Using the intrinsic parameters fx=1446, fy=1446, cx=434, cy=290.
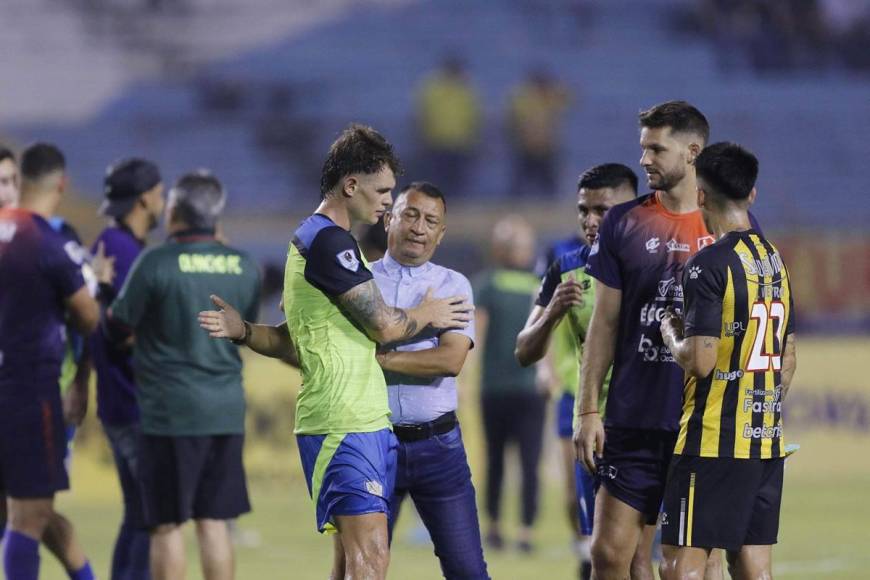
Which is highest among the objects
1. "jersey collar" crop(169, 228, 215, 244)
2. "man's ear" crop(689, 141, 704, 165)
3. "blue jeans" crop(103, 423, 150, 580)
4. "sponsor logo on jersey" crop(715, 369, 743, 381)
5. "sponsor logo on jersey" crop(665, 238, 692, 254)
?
"man's ear" crop(689, 141, 704, 165)

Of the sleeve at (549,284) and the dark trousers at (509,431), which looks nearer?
the sleeve at (549,284)

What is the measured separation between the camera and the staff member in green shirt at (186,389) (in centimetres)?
704

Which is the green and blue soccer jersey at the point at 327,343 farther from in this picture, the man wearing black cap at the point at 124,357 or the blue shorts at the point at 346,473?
the man wearing black cap at the point at 124,357

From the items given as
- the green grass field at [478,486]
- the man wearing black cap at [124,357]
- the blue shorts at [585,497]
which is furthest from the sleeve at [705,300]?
the green grass field at [478,486]

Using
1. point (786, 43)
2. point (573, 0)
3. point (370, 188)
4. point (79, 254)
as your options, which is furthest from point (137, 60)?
point (370, 188)

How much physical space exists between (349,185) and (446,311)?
2.00 feet

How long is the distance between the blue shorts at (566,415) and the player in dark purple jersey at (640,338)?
6.57 feet

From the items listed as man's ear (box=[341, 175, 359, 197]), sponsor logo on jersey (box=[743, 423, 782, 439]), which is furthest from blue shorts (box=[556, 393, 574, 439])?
man's ear (box=[341, 175, 359, 197])

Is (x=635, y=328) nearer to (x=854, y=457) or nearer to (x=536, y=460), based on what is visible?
(x=536, y=460)

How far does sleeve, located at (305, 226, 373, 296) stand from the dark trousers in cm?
564

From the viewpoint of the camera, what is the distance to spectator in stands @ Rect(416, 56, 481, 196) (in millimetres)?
19031

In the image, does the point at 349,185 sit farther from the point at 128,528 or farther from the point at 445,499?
the point at 128,528

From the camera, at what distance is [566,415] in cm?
794

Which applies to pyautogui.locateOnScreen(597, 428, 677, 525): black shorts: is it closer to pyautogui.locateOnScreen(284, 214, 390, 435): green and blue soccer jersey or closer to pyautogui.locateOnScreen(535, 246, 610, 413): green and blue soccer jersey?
pyautogui.locateOnScreen(535, 246, 610, 413): green and blue soccer jersey
